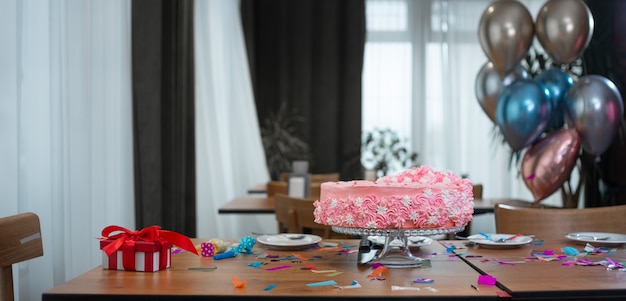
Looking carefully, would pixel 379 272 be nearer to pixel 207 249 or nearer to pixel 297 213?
pixel 207 249

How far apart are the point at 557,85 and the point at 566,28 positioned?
0.33 metres

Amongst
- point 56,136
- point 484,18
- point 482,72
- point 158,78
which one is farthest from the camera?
point 482,72

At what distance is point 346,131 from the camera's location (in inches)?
290

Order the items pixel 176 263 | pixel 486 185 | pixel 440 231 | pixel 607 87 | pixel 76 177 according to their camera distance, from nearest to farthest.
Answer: pixel 440 231
pixel 176 263
pixel 76 177
pixel 607 87
pixel 486 185

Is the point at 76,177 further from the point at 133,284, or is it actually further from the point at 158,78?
the point at 133,284

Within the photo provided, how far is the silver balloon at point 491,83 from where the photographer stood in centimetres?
418

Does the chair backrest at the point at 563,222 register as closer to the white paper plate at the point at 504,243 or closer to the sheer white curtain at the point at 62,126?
the white paper plate at the point at 504,243

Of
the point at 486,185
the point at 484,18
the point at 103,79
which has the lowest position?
the point at 486,185

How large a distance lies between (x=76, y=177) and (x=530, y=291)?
5.78 ft

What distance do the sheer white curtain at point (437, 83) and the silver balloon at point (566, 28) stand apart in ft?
11.2

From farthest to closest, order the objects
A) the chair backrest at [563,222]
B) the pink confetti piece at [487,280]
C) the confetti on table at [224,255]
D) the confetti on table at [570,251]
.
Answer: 1. the chair backrest at [563,222]
2. the confetti on table at [570,251]
3. the confetti on table at [224,255]
4. the pink confetti piece at [487,280]

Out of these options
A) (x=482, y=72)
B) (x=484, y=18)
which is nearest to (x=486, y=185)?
(x=482, y=72)

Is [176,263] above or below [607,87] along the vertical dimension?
below

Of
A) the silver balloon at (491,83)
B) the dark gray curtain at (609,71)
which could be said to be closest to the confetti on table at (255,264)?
the silver balloon at (491,83)
